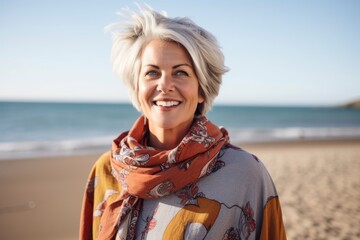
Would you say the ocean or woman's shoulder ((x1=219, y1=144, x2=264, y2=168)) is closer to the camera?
woman's shoulder ((x1=219, y1=144, x2=264, y2=168))

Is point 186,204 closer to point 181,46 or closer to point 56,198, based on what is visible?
point 181,46

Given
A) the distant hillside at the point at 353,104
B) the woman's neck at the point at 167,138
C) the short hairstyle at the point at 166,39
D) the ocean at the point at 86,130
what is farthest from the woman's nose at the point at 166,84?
the distant hillside at the point at 353,104

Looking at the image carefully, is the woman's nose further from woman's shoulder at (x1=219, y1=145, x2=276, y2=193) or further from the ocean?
the ocean

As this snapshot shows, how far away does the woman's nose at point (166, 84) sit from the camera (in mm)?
1656

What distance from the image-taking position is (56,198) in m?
5.75

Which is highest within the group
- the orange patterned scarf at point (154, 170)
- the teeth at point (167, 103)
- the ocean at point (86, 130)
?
the teeth at point (167, 103)

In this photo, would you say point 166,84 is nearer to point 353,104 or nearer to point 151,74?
point 151,74

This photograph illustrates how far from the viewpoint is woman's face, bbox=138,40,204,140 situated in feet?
5.40

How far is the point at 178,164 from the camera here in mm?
1619

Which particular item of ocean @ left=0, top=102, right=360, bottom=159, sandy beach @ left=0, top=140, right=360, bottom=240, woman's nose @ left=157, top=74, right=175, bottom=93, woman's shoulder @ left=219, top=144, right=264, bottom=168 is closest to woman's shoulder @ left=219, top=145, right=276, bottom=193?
woman's shoulder @ left=219, top=144, right=264, bottom=168

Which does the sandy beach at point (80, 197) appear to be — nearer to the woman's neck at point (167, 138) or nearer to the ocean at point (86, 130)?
the ocean at point (86, 130)

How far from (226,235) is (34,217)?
4.35 metres

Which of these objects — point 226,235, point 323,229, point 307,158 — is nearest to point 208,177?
point 226,235

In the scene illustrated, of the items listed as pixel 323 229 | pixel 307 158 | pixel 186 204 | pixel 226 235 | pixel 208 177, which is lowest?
pixel 307 158
